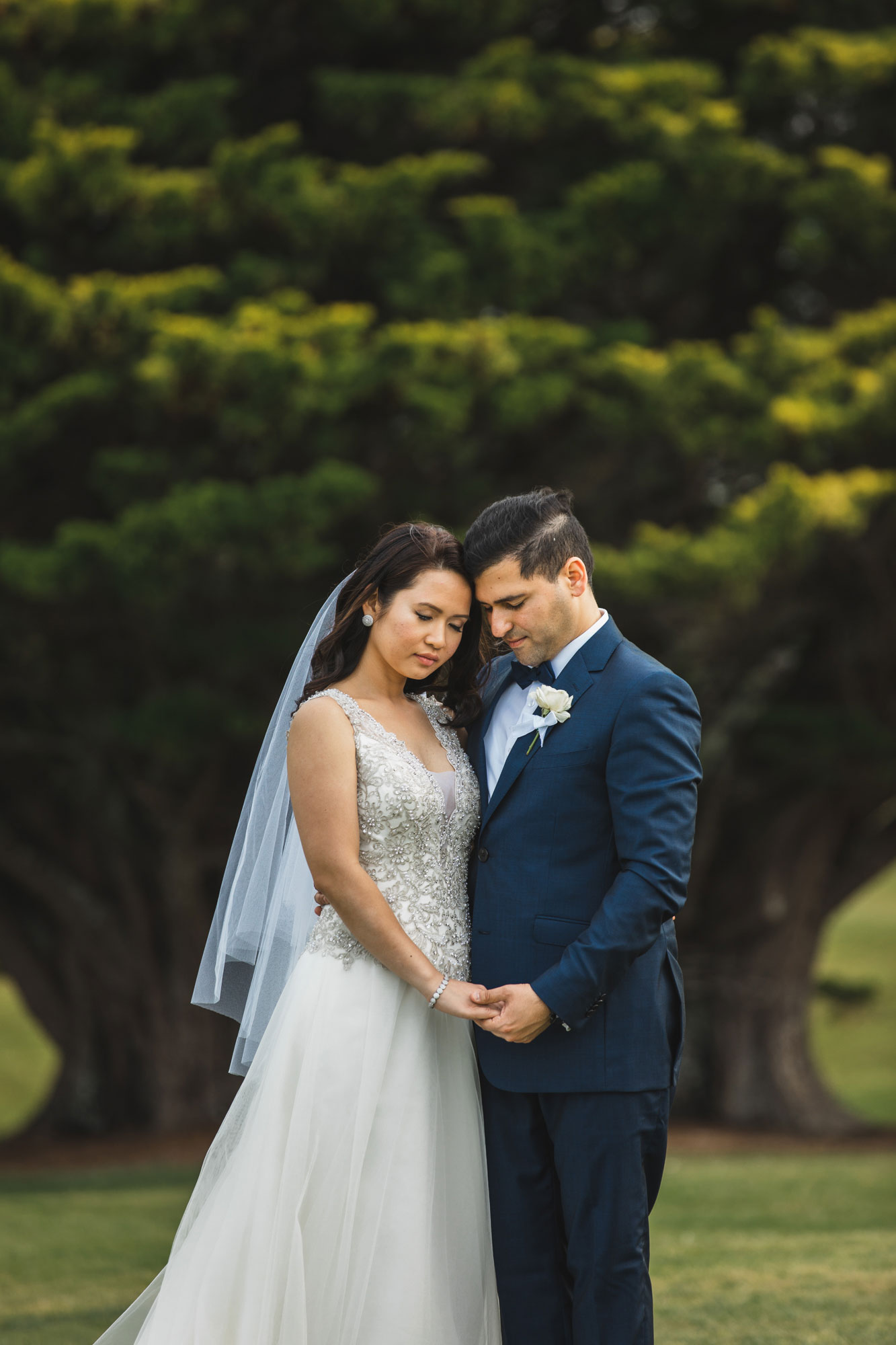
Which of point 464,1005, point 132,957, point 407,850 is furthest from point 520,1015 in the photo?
point 132,957

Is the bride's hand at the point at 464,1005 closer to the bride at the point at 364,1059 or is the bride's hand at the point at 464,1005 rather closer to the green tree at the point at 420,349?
the bride at the point at 364,1059

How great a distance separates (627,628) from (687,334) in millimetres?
2472

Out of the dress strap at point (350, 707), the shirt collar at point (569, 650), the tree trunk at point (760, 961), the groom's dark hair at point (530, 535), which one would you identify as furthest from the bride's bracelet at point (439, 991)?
the tree trunk at point (760, 961)

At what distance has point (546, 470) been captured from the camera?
25.9ft

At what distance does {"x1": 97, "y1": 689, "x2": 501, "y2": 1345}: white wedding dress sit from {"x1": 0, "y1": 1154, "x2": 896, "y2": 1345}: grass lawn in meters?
1.48

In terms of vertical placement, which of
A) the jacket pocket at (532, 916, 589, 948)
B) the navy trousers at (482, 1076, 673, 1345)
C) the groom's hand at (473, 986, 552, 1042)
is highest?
the jacket pocket at (532, 916, 589, 948)

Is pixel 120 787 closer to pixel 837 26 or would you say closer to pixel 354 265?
pixel 354 265

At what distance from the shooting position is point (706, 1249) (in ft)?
17.6

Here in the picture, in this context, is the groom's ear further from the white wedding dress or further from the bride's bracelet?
the bride's bracelet

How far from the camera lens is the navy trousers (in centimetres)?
274

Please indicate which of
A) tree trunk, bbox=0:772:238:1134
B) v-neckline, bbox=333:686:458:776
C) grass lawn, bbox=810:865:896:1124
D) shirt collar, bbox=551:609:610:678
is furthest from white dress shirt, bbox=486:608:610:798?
grass lawn, bbox=810:865:896:1124

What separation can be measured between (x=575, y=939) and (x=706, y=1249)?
3.16 meters

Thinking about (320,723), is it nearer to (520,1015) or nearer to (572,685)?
(572,685)

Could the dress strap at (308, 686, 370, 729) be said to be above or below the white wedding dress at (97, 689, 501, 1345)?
above
